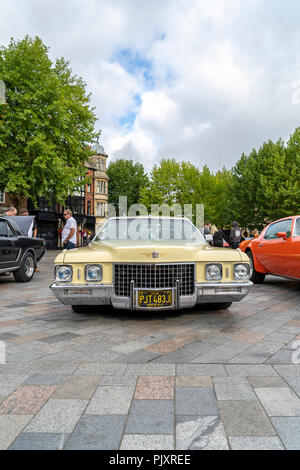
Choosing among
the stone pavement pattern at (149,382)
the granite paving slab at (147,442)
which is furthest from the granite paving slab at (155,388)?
the granite paving slab at (147,442)

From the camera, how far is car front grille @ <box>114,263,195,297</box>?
14.4 ft

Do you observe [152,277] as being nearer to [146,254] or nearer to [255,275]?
[146,254]

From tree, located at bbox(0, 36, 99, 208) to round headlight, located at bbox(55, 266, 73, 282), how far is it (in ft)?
49.4

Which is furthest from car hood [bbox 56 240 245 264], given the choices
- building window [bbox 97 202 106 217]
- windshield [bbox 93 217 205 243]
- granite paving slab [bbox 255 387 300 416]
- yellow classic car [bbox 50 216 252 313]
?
building window [bbox 97 202 106 217]

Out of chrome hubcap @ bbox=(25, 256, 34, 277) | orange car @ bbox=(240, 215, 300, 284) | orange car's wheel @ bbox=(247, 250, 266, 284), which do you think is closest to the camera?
orange car @ bbox=(240, 215, 300, 284)

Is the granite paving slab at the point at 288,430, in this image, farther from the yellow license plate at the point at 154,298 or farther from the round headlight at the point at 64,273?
the round headlight at the point at 64,273

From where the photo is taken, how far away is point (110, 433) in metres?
1.98

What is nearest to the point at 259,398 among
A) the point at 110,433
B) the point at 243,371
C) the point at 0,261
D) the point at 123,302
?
the point at 243,371

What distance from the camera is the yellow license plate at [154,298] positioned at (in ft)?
14.1

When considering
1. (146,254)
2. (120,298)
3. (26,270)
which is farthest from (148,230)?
(26,270)

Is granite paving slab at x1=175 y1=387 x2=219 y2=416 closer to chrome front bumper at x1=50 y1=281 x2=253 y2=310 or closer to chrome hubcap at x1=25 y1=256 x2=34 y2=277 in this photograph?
chrome front bumper at x1=50 y1=281 x2=253 y2=310

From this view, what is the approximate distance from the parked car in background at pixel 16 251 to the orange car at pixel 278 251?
18.1 feet

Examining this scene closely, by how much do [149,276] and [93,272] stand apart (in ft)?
2.29

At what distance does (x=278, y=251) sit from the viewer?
723 centimetres
